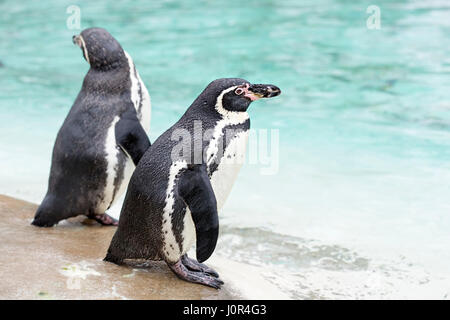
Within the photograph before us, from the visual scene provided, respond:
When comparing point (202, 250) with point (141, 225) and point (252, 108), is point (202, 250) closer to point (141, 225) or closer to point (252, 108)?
point (141, 225)

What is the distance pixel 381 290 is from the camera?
352 centimetres

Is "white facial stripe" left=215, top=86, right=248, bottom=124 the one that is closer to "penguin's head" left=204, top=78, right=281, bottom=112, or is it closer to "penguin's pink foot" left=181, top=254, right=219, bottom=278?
"penguin's head" left=204, top=78, right=281, bottom=112

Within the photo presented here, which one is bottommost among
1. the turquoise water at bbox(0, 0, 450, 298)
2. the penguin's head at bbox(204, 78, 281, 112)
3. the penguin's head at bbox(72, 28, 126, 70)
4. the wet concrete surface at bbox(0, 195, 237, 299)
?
the turquoise water at bbox(0, 0, 450, 298)

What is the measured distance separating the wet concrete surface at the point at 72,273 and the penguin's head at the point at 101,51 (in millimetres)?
954

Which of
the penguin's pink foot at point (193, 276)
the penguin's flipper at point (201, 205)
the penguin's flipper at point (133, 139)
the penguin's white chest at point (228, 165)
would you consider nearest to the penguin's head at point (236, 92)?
the penguin's white chest at point (228, 165)

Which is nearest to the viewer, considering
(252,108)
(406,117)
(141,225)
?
(141,225)

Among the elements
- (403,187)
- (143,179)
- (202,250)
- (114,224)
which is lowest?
(403,187)

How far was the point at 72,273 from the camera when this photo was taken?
3012mm

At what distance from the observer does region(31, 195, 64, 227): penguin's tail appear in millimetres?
3902

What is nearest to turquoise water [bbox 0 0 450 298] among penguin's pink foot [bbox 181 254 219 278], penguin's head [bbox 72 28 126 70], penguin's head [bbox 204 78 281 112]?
penguin's pink foot [bbox 181 254 219 278]

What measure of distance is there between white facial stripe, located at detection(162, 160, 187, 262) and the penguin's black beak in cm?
41

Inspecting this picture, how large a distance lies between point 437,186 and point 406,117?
2159 mm

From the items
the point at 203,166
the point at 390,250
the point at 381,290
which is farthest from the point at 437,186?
the point at 203,166

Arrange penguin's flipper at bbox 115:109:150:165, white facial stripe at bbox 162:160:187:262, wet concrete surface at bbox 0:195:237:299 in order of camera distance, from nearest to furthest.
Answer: wet concrete surface at bbox 0:195:237:299, white facial stripe at bbox 162:160:187:262, penguin's flipper at bbox 115:109:150:165
